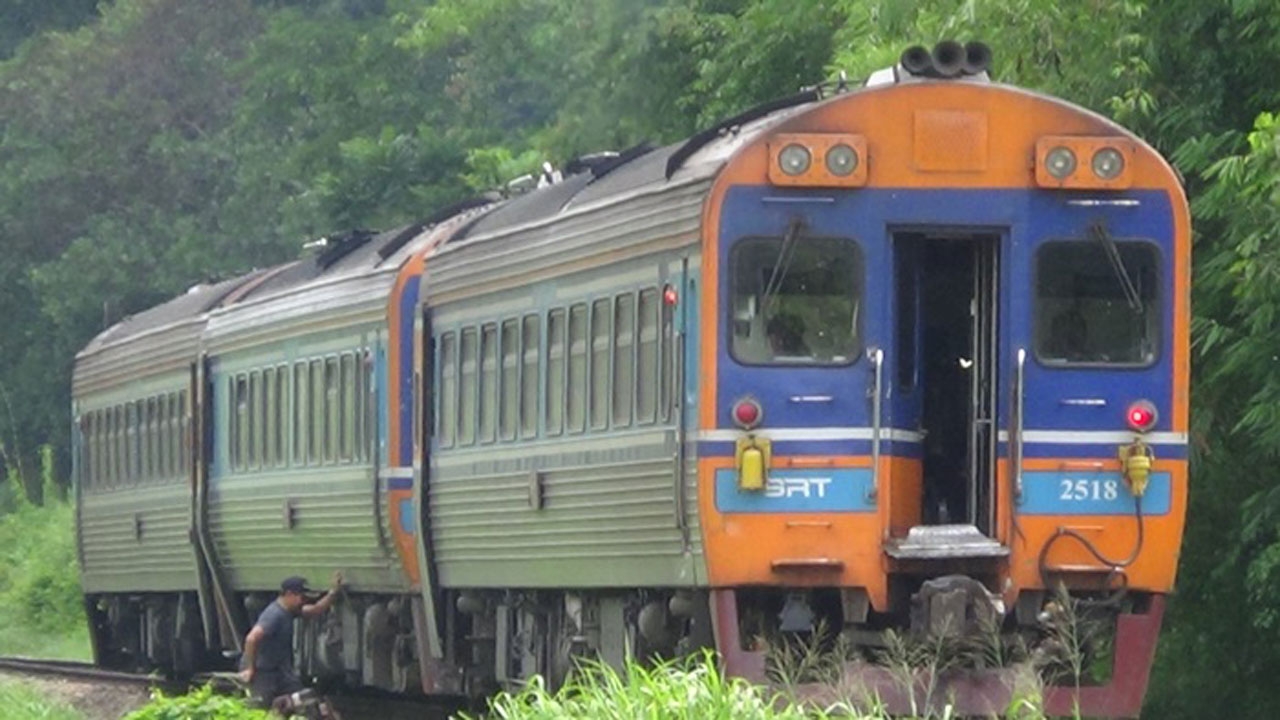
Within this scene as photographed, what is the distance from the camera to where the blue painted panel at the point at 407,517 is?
18219 mm

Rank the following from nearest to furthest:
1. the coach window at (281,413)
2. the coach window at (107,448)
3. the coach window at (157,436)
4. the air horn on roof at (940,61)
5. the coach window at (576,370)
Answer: the air horn on roof at (940,61) → the coach window at (576,370) → the coach window at (281,413) → the coach window at (157,436) → the coach window at (107,448)

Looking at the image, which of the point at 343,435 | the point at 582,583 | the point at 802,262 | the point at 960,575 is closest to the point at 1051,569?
the point at 960,575

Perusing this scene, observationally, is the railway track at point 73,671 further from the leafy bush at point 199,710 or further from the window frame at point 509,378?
the leafy bush at point 199,710

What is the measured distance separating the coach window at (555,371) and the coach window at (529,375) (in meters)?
0.17

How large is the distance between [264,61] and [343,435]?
24.5 m

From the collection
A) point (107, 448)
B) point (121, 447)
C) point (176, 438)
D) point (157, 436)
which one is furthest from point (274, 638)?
point (107, 448)

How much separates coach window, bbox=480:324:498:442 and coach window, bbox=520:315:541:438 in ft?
1.62

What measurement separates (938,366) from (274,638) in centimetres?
473

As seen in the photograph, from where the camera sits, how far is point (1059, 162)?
13.4m

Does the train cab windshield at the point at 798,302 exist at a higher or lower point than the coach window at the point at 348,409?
higher

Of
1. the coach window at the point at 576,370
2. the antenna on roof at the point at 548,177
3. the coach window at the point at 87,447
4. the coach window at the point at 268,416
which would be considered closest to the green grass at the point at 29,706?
the coach window at the point at 268,416

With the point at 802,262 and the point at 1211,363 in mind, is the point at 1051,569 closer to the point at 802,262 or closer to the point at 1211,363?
the point at 802,262

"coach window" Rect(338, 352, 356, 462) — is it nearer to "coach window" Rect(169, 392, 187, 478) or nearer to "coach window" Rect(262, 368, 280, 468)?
"coach window" Rect(262, 368, 280, 468)

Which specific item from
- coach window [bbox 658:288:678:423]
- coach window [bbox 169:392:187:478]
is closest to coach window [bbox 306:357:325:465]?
coach window [bbox 169:392:187:478]
